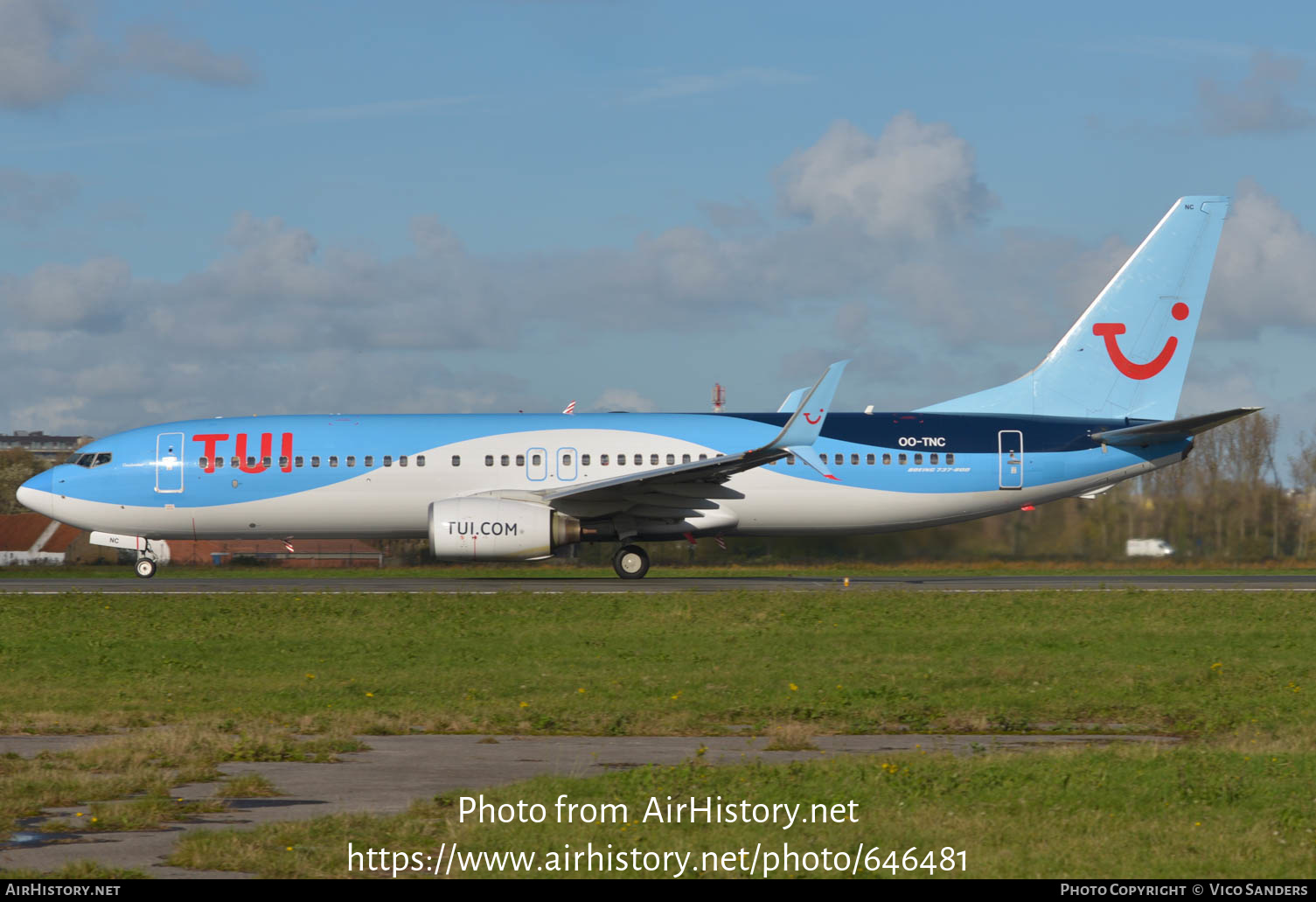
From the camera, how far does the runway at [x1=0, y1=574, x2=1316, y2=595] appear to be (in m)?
27.6

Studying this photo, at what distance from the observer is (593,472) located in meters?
31.3

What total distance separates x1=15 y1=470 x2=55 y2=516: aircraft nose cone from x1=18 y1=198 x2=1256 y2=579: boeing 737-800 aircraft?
0.13ft

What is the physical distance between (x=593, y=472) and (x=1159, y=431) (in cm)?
1305

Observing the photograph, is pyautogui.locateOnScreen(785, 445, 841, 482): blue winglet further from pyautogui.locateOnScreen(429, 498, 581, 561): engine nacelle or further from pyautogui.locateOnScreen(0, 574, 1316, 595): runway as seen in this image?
pyautogui.locateOnScreen(429, 498, 581, 561): engine nacelle

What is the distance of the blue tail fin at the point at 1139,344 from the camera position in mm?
33156

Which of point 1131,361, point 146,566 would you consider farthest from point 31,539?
point 1131,361

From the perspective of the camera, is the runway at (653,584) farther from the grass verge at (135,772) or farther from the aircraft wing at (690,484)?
the grass verge at (135,772)

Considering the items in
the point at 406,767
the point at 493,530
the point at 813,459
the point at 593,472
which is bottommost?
the point at 406,767

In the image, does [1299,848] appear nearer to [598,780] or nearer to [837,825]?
[837,825]

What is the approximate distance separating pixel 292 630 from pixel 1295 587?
21.3m

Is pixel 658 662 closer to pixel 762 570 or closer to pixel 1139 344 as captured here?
pixel 762 570

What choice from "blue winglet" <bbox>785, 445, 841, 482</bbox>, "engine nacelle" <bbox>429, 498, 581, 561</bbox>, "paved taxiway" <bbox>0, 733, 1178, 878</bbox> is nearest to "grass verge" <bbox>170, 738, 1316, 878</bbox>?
"paved taxiway" <bbox>0, 733, 1178, 878</bbox>

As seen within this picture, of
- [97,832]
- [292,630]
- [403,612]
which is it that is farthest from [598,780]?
[403,612]

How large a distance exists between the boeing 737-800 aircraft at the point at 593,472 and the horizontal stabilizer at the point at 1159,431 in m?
0.05
